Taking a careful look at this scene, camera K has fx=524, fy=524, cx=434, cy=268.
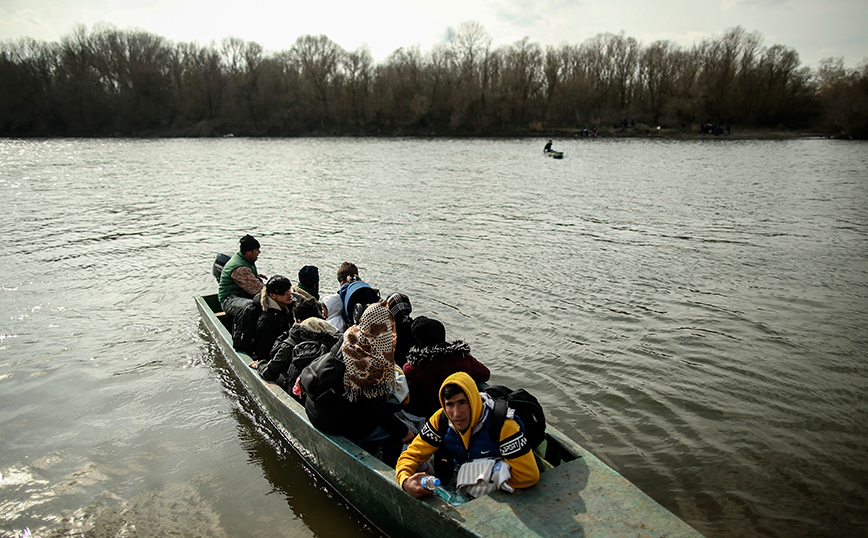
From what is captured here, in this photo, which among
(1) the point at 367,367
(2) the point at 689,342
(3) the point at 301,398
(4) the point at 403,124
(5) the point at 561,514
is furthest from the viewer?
(4) the point at 403,124

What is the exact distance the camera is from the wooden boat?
3375 millimetres

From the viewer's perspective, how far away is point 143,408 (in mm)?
6711

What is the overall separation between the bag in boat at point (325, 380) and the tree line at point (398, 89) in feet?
224

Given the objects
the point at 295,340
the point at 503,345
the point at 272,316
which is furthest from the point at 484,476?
the point at 503,345

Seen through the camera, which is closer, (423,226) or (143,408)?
(143,408)

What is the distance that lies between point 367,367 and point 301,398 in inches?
51.2

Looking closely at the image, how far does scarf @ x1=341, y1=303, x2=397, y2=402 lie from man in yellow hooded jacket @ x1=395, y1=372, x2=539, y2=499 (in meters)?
0.63

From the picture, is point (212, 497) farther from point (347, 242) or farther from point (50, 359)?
point (347, 242)

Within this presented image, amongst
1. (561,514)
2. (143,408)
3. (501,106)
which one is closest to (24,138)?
(501,106)

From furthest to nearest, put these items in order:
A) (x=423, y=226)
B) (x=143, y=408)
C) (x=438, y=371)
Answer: (x=423, y=226) < (x=143, y=408) < (x=438, y=371)

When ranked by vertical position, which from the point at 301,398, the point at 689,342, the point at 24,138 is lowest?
the point at 689,342

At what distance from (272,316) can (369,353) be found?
2449 millimetres

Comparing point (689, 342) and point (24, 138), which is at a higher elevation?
point (24, 138)

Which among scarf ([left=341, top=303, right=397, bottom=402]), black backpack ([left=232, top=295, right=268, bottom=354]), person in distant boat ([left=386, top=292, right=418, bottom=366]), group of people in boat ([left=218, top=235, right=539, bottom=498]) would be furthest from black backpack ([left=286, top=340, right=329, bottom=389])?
black backpack ([left=232, top=295, right=268, bottom=354])
